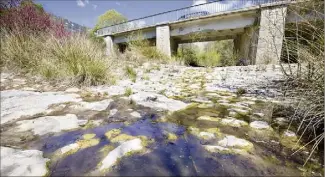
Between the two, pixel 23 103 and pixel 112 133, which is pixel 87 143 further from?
pixel 23 103

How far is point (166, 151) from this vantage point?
85 centimetres

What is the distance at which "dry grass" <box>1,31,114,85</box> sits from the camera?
7.40 ft

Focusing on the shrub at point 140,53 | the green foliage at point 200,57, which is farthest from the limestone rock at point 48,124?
the green foliage at point 200,57

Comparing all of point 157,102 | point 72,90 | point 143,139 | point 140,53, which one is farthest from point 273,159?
point 140,53

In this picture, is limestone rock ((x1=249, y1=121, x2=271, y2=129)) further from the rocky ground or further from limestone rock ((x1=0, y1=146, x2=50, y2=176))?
limestone rock ((x1=0, y1=146, x2=50, y2=176))

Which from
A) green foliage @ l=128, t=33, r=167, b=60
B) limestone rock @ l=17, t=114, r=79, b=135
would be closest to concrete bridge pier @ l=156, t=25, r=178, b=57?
green foliage @ l=128, t=33, r=167, b=60

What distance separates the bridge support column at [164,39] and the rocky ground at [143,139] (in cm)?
917

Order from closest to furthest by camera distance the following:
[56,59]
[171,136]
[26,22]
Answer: [171,136] < [56,59] < [26,22]

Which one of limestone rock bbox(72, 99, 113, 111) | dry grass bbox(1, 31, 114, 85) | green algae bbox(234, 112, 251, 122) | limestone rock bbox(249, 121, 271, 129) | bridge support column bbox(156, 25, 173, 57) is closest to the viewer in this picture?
limestone rock bbox(249, 121, 271, 129)

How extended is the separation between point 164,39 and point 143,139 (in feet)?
33.1

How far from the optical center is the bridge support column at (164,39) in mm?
10398

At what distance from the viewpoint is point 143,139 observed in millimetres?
957

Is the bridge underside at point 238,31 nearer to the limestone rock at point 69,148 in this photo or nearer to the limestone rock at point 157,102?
the limestone rock at point 157,102

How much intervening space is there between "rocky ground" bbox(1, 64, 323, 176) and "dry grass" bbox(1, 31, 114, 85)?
2.24 ft
